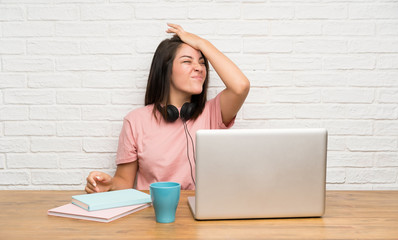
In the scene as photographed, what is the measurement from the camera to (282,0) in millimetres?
1975

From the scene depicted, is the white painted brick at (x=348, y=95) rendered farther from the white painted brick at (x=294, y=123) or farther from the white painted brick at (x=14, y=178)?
the white painted brick at (x=14, y=178)

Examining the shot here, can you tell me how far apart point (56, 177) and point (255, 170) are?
4.82 feet

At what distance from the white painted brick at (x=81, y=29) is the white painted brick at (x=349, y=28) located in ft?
4.14

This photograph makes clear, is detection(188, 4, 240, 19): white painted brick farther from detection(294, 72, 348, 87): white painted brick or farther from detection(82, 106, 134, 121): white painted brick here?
detection(82, 106, 134, 121): white painted brick

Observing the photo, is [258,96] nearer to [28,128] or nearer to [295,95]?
[295,95]

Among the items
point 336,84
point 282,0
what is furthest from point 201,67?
point 336,84

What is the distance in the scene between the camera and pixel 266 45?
1984mm

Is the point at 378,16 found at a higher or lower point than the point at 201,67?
higher

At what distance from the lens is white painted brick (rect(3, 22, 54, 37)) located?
6.48 feet

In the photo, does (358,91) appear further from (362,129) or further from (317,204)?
(317,204)

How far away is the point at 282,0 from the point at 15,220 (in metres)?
1.69

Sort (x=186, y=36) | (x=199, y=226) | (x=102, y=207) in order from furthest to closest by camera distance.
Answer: (x=186, y=36) < (x=102, y=207) < (x=199, y=226)

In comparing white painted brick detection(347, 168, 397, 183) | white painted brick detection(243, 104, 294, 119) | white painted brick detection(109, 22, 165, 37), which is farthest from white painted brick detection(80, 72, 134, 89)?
white painted brick detection(347, 168, 397, 183)

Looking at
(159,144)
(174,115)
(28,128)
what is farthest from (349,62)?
(28,128)
